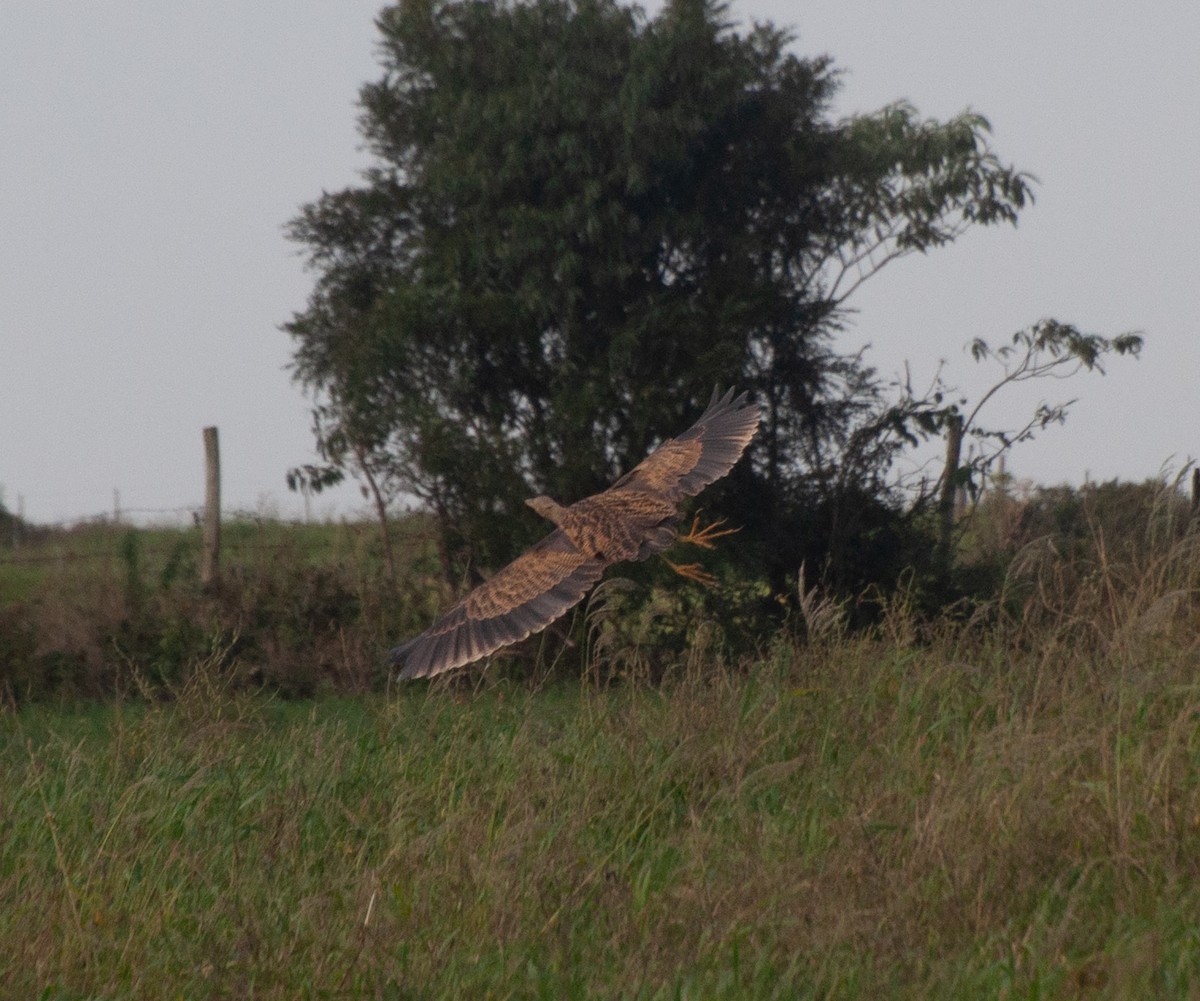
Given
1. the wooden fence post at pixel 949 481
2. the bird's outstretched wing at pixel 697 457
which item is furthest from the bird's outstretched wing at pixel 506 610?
the wooden fence post at pixel 949 481

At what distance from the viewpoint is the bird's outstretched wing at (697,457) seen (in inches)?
315

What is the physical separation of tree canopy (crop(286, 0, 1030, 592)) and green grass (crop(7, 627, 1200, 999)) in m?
5.63

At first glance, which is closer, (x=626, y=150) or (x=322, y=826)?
(x=322, y=826)

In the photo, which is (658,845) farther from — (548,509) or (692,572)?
(692,572)

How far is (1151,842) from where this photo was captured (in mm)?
4453

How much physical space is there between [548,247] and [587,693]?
6450mm

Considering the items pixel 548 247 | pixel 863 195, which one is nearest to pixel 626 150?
pixel 548 247

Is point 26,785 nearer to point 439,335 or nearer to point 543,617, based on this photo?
point 543,617

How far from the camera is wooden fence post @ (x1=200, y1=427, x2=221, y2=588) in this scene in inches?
489

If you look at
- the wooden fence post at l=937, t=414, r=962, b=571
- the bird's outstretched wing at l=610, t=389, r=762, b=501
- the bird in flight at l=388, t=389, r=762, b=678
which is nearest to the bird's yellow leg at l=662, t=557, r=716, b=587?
the bird in flight at l=388, t=389, r=762, b=678

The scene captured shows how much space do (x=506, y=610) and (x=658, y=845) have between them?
6.80 feet

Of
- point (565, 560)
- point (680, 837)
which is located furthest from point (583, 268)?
point (680, 837)

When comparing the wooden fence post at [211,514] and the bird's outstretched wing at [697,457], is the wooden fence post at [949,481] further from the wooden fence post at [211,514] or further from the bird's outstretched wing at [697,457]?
the wooden fence post at [211,514]

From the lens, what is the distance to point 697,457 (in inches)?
326
